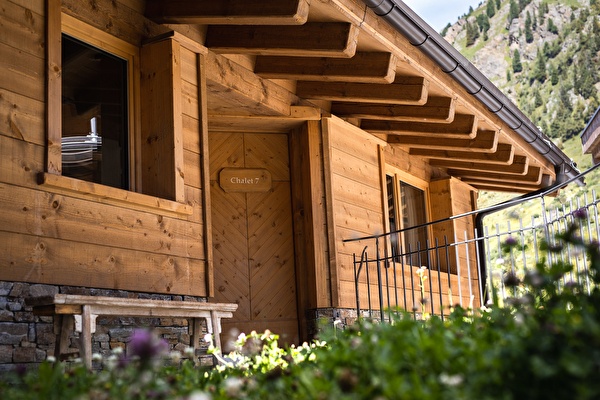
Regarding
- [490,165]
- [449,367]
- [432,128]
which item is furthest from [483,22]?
[449,367]

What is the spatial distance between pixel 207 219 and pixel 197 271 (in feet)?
1.41

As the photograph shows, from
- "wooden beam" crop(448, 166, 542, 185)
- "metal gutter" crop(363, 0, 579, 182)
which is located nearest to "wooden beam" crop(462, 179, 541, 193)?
"wooden beam" crop(448, 166, 542, 185)

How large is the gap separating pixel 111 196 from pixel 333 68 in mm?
2901

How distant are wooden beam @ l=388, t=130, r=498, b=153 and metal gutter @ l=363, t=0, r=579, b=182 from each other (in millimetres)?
377

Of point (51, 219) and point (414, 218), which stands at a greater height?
point (414, 218)

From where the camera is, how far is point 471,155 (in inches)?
429

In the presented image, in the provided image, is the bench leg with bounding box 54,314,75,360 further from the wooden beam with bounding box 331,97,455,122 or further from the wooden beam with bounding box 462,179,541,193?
the wooden beam with bounding box 462,179,541,193

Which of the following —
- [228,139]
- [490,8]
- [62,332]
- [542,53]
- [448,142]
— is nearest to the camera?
[62,332]

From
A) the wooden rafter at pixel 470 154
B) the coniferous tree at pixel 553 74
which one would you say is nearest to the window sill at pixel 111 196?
the wooden rafter at pixel 470 154

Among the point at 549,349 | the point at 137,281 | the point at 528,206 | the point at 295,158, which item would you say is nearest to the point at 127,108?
the point at 137,281

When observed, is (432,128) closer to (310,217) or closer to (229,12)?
(310,217)

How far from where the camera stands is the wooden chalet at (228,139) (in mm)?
4992

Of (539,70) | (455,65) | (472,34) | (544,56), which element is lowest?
(455,65)

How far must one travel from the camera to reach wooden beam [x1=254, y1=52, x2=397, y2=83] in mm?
7320
